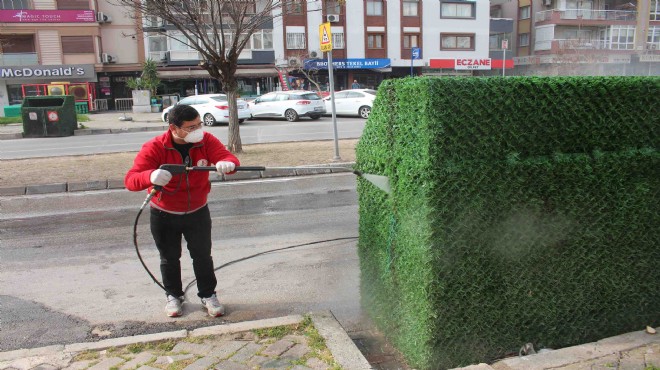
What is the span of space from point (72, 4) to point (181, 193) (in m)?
43.7

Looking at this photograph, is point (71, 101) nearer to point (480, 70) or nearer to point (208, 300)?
point (208, 300)

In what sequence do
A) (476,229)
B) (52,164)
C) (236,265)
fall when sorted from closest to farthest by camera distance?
(476,229) → (236,265) → (52,164)

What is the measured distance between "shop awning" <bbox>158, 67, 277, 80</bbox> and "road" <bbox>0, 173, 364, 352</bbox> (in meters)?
35.0

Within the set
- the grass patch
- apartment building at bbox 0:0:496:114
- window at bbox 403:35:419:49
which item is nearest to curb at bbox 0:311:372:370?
the grass patch

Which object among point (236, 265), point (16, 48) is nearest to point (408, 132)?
point (236, 265)

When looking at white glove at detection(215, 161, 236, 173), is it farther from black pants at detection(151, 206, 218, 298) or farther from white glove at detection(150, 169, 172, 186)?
black pants at detection(151, 206, 218, 298)

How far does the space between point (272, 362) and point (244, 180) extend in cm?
771

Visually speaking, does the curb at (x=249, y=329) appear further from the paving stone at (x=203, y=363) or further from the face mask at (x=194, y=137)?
the face mask at (x=194, y=137)

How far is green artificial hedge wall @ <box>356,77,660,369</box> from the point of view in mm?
3115

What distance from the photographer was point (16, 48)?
1619 inches

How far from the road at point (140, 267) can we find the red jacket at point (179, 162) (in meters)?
0.94

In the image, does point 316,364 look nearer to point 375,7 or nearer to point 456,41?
point 375,7

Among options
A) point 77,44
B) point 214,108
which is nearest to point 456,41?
point 77,44

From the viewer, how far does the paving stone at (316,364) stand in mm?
3285
